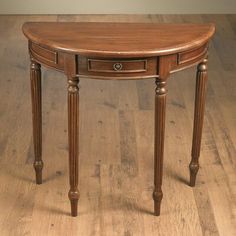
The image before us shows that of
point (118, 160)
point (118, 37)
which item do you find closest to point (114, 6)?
point (118, 160)

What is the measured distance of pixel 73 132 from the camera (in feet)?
6.03

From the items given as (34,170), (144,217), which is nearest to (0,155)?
(34,170)

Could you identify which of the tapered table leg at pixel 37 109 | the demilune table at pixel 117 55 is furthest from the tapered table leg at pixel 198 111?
the tapered table leg at pixel 37 109

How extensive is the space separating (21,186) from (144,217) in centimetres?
53

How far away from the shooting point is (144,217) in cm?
203

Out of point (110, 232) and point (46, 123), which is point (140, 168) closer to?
point (110, 232)

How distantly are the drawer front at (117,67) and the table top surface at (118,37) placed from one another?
3 cm

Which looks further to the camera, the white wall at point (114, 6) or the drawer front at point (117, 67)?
the white wall at point (114, 6)

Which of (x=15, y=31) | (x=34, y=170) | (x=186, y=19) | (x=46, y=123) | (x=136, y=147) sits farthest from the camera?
(x=186, y=19)

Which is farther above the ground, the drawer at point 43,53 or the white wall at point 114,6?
the drawer at point 43,53

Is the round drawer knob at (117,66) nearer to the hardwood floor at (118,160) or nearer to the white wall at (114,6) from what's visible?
the hardwood floor at (118,160)

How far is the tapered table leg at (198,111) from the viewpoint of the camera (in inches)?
76.1

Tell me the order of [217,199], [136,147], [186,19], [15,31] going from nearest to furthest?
[217,199] < [136,147] < [15,31] < [186,19]

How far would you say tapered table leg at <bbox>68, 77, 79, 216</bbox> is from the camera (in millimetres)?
1746
